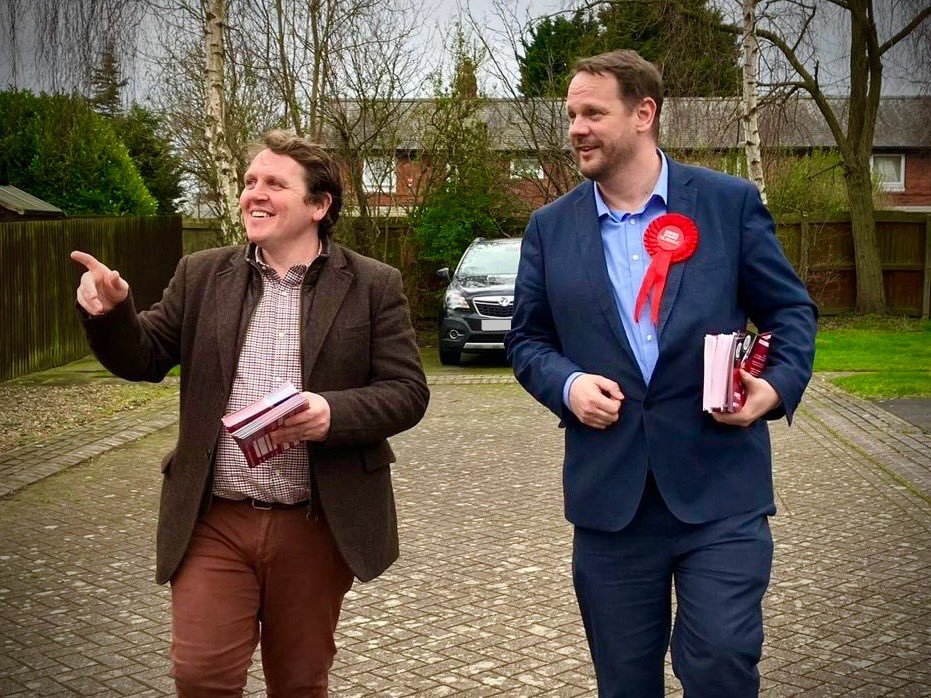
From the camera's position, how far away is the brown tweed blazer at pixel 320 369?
3586mm

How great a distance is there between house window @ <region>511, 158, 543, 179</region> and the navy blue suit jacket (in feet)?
64.0

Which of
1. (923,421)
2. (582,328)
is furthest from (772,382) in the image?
(923,421)

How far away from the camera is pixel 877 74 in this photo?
80.2 feet

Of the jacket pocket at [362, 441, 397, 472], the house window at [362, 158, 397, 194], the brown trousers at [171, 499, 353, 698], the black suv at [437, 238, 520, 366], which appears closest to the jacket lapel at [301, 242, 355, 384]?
the jacket pocket at [362, 441, 397, 472]

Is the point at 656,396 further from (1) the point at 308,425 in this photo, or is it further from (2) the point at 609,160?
(1) the point at 308,425

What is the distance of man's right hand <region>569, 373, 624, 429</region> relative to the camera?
3.38 m

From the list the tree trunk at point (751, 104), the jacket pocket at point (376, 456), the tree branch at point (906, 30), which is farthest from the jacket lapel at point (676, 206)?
the tree branch at point (906, 30)

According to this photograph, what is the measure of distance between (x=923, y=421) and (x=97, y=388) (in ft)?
30.6

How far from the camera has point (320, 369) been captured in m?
3.66

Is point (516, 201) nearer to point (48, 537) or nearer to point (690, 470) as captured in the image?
point (48, 537)

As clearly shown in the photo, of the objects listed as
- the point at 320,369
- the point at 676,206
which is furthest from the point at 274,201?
the point at 676,206

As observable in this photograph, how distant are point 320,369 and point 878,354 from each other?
1610cm

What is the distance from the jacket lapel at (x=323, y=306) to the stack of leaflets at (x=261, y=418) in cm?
33

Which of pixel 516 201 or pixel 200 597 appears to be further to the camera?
pixel 516 201
